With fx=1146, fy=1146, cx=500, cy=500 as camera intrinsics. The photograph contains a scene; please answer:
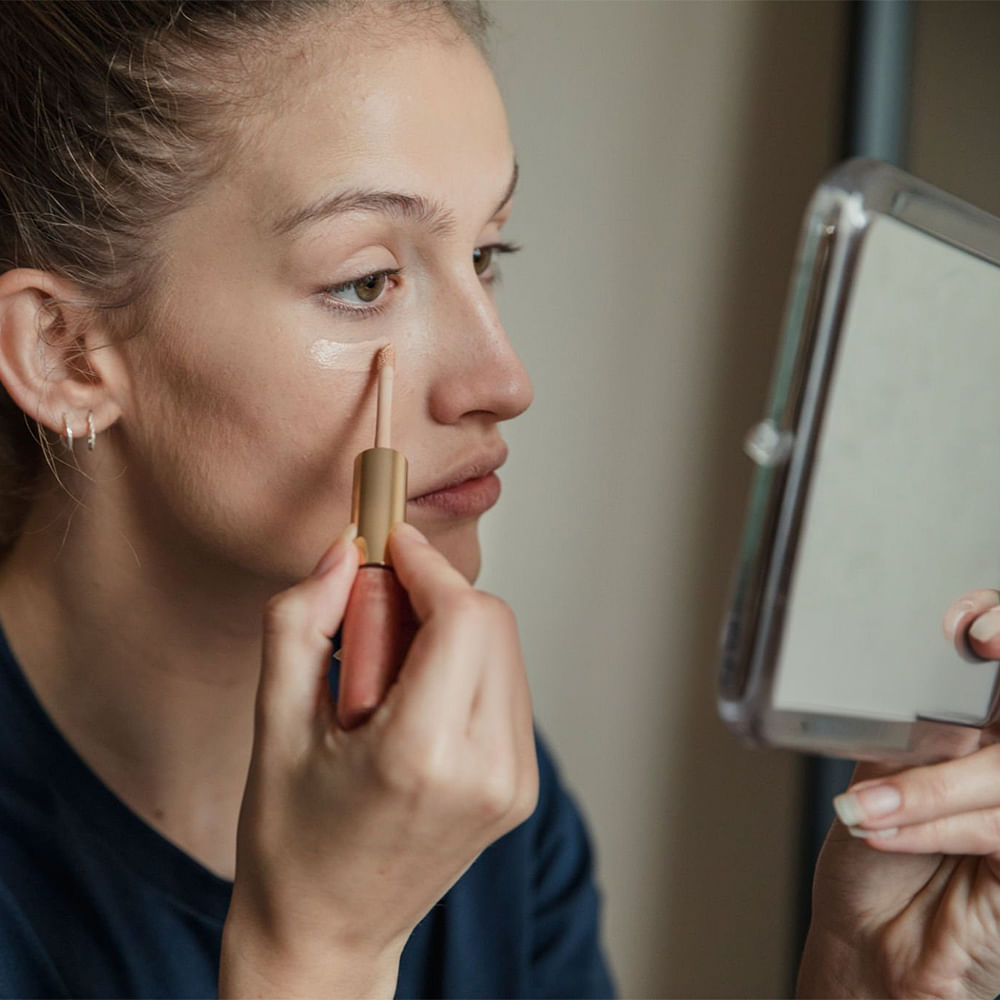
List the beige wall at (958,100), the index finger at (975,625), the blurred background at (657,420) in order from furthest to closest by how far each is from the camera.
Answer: the blurred background at (657,420), the beige wall at (958,100), the index finger at (975,625)

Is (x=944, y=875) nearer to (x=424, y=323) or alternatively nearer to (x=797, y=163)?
(x=424, y=323)

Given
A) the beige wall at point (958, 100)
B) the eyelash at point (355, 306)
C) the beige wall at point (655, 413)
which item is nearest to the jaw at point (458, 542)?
the eyelash at point (355, 306)

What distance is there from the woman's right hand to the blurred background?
0.60 metres

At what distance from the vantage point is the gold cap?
1.67 feet

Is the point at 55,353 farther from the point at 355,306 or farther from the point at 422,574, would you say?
the point at 422,574

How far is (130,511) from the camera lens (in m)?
0.72

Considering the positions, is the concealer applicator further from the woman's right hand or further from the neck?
the neck

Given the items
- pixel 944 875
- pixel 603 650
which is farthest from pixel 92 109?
pixel 603 650

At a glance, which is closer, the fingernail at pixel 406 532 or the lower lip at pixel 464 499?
the fingernail at pixel 406 532

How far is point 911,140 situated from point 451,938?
2.14 feet

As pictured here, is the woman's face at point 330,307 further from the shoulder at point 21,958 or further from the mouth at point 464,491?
the shoulder at point 21,958

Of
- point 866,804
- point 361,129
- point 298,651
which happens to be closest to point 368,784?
point 298,651

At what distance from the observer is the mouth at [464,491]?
653mm

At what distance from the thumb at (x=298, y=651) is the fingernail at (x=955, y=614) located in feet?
0.84
